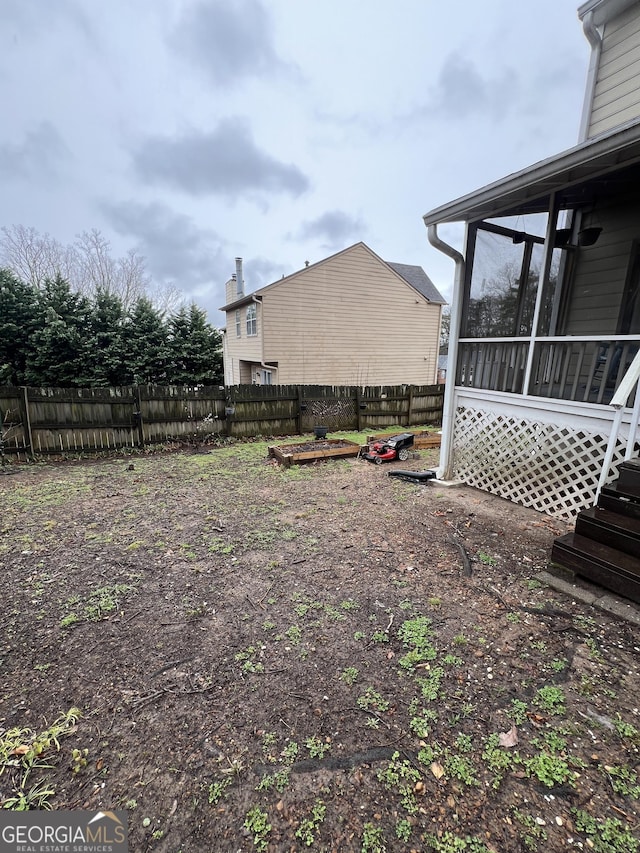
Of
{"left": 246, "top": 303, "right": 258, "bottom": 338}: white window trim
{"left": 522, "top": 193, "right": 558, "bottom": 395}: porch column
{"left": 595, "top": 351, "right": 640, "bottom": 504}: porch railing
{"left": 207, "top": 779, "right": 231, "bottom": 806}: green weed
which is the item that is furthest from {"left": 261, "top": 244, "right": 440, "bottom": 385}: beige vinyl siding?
{"left": 207, "top": 779, "right": 231, "bottom": 806}: green weed

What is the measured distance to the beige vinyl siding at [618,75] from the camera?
15.1 feet

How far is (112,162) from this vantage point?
69.9 ft

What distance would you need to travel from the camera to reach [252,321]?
49.1 feet

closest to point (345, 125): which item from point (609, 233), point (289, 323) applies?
point (289, 323)

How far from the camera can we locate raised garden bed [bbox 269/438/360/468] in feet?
22.0

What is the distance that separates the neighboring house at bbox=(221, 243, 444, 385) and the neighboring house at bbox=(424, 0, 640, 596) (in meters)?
9.92

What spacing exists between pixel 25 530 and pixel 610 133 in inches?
264

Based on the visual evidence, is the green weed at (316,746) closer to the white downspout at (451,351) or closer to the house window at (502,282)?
the white downspout at (451,351)

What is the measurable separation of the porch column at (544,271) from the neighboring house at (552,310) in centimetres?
1

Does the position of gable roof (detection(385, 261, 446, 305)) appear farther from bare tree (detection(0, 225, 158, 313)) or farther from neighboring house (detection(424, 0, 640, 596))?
bare tree (detection(0, 225, 158, 313))

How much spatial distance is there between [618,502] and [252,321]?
46.1 feet

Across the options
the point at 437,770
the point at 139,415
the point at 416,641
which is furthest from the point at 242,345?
the point at 437,770

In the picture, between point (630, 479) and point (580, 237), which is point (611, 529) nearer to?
point (630, 479)

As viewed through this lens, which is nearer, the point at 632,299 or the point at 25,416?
the point at 632,299
